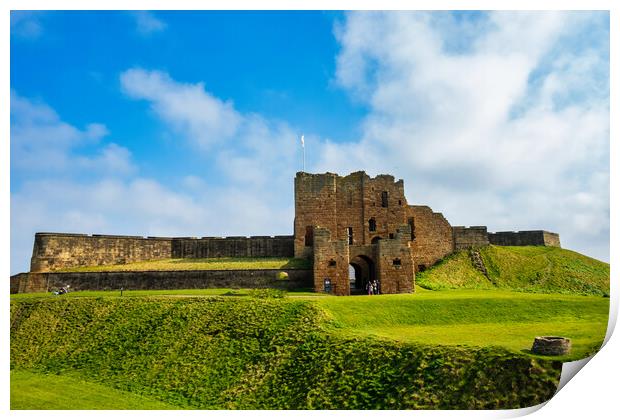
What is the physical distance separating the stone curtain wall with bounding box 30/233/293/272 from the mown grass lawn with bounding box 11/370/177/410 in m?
15.8

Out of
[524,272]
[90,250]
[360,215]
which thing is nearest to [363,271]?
[360,215]

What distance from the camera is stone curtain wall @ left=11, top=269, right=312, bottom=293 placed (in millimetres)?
33625

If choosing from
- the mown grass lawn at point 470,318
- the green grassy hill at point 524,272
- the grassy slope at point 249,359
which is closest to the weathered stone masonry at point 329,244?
the green grassy hill at point 524,272

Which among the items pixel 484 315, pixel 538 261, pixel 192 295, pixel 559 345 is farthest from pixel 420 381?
→ pixel 538 261

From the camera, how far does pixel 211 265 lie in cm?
3597

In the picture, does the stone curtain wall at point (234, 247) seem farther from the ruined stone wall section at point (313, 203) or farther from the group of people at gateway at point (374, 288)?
the group of people at gateway at point (374, 288)

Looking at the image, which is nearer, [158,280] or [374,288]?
[374,288]

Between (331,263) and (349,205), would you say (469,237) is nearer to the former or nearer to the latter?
(349,205)

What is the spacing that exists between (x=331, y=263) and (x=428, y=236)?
12334 millimetres

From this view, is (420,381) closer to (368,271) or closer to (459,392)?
(459,392)

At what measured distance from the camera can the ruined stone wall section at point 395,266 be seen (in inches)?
1293

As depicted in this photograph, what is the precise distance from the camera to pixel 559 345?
16.7 metres

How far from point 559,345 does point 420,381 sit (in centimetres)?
495

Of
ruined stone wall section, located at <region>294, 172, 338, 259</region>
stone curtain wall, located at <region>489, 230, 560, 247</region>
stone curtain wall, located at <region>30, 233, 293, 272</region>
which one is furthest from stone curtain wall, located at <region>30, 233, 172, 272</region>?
stone curtain wall, located at <region>489, 230, 560, 247</region>
